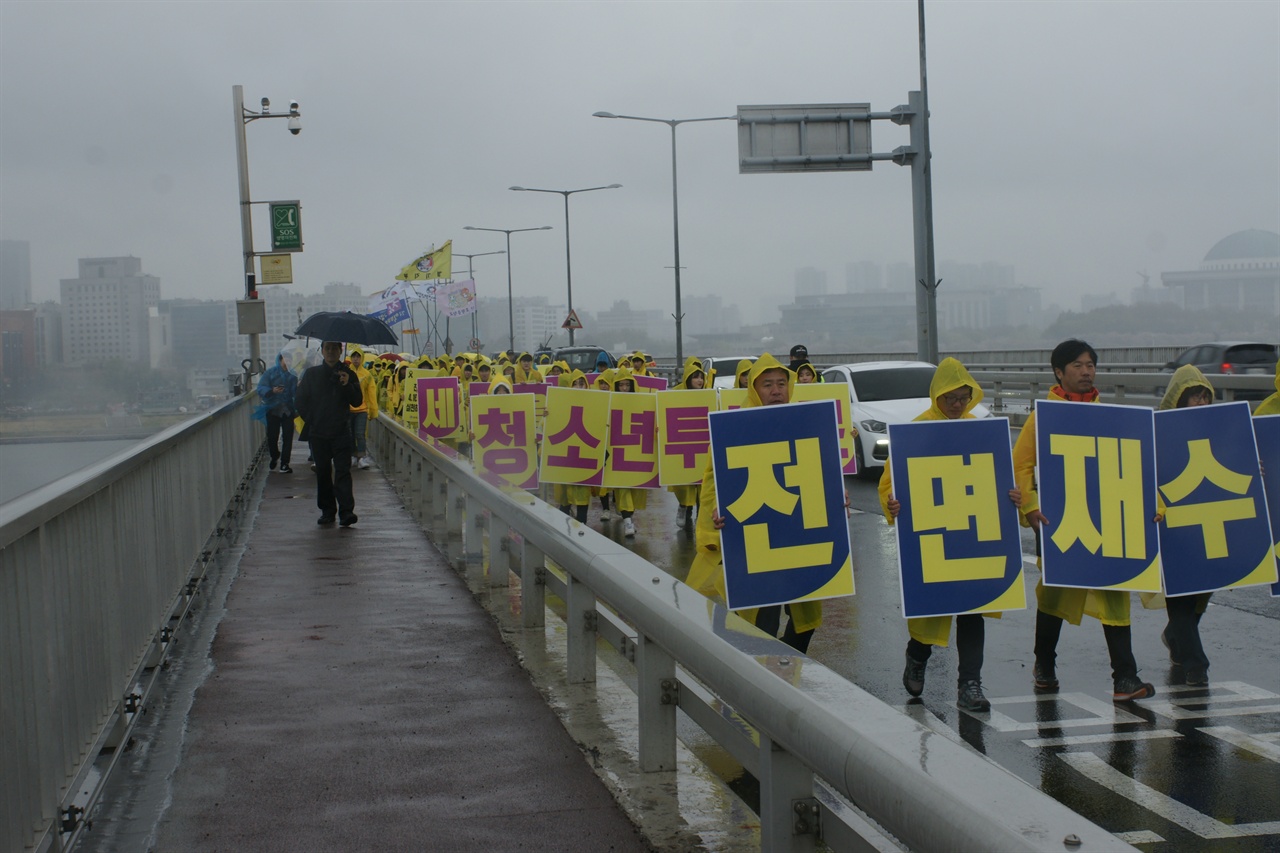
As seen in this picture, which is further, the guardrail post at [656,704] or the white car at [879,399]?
the white car at [879,399]

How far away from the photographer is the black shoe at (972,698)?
6.87 m

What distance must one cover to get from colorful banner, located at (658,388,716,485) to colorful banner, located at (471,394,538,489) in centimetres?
231

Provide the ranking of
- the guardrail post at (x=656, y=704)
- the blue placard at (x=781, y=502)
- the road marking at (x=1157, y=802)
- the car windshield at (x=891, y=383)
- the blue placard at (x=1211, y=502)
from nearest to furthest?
1. the road marking at (x=1157, y=802)
2. the guardrail post at (x=656, y=704)
3. the blue placard at (x=781, y=502)
4. the blue placard at (x=1211, y=502)
5. the car windshield at (x=891, y=383)

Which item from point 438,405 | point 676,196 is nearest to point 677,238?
point 676,196

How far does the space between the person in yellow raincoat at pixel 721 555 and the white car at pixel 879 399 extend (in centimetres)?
Answer: 1196

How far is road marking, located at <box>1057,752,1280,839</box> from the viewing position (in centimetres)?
507

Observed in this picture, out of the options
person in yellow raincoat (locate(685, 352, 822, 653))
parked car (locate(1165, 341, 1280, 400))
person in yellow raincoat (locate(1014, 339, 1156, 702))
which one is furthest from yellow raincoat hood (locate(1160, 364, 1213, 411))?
parked car (locate(1165, 341, 1280, 400))

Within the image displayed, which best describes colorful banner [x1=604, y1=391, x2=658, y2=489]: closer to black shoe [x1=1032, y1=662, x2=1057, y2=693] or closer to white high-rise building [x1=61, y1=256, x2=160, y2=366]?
white high-rise building [x1=61, y1=256, x2=160, y2=366]

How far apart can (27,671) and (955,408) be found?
4324 millimetres

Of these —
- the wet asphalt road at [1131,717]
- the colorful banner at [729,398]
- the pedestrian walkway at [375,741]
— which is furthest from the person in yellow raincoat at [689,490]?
the pedestrian walkway at [375,741]

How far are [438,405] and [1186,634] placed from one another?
16988mm

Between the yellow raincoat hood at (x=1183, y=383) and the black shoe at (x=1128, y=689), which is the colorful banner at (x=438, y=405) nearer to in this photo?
the yellow raincoat hood at (x=1183, y=383)

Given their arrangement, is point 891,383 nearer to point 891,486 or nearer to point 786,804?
point 891,486

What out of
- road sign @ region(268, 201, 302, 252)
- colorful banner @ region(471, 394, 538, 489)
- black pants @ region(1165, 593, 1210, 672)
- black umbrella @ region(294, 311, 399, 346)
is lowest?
black pants @ region(1165, 593, 1210, 672)
